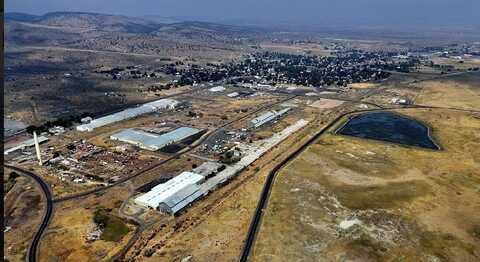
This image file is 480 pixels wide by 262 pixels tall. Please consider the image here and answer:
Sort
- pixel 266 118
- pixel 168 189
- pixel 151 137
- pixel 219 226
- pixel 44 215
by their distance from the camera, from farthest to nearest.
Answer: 1. pixel 266 118
2. pixel 151 137
3. pixel 168 189
4. pixel 44 215
5. pixel 219 226

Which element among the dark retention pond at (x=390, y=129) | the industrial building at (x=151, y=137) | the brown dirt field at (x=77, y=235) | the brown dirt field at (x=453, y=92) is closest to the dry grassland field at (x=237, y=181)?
the brown dirt field at (x=77, y=235)

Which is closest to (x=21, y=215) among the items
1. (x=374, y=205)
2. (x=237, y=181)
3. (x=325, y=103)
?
(x=237, y=181)

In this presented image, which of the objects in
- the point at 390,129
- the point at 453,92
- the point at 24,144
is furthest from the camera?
the point at 453,92

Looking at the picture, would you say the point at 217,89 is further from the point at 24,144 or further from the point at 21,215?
the point at 21,215

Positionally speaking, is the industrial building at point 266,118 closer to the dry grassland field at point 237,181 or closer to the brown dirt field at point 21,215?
the dry grassland field at point 237,181

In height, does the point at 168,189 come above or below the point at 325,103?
below

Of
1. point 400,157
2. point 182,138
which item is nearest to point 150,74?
point 182,138
